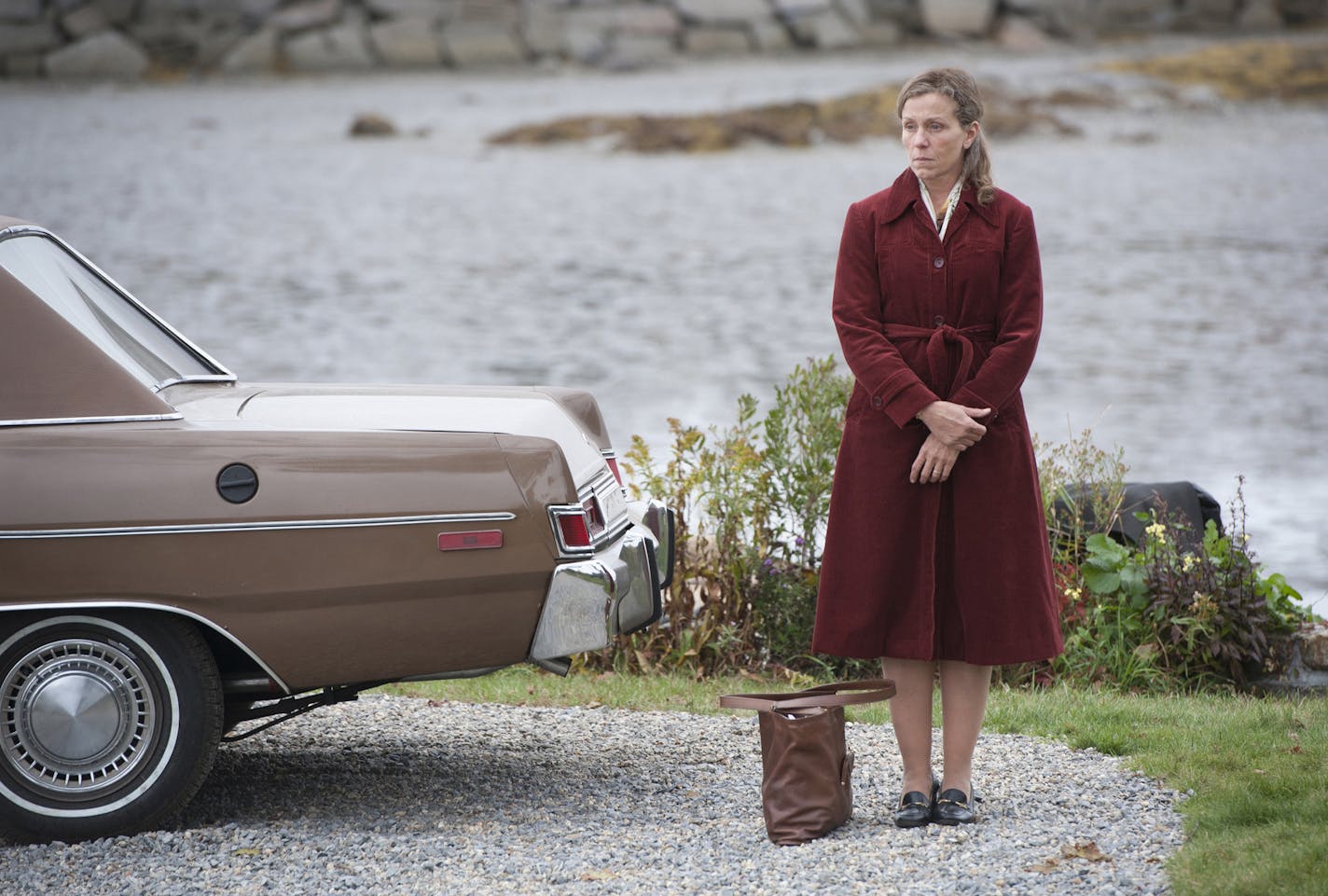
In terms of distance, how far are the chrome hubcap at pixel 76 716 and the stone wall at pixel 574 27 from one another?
92.6 feet

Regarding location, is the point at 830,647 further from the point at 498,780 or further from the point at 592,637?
the point at 498,780

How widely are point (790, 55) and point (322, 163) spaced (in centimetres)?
1142

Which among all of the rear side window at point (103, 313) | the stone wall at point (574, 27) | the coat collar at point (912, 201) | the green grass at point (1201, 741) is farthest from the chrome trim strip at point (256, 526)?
the stone wall at point (574, 27)

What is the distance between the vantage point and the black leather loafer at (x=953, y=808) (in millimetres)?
3777

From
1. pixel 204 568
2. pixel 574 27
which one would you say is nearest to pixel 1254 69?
pixel 574 27

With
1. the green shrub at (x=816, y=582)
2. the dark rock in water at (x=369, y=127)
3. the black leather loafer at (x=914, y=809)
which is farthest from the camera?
the dark rock in water at (x=369, y=127)

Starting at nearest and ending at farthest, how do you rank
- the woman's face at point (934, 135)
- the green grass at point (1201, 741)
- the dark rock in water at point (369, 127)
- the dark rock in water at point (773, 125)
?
the green grass at point (1201, 741), the woman's face at point (934, 135), the dark rock in water at point (773, 125), the dark rock in water at point (369, 127)

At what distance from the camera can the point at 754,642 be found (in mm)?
6086

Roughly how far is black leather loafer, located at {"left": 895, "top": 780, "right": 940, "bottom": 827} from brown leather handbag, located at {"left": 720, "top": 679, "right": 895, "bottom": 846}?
0.16 metres

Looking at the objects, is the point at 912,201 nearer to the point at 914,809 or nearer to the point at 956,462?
the point at 956,462

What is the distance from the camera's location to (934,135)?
367 cm

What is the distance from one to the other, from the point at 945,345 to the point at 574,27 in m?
30.1

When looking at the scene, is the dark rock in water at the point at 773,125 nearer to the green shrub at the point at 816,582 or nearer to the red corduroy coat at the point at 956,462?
the green shrub at the point at 816,582

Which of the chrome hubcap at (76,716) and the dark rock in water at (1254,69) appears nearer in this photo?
the chrome hubcap at (76,716)
